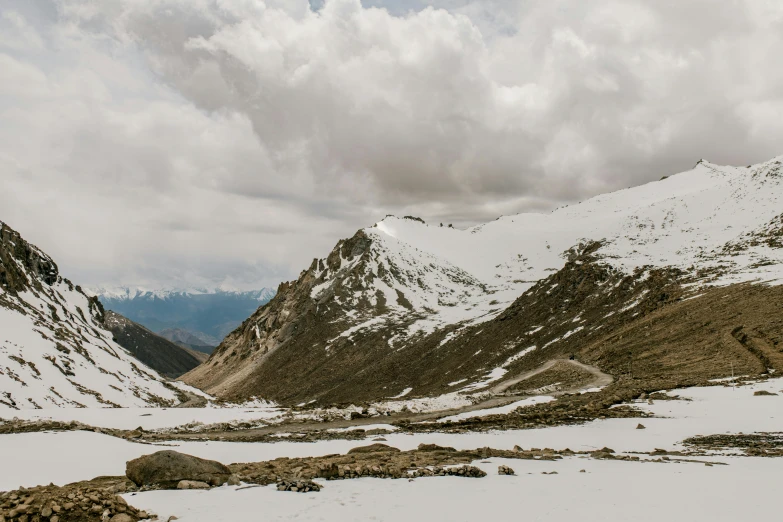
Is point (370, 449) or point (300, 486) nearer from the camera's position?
point (300, 486)

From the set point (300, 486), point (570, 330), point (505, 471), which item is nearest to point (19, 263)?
point (300, 486)

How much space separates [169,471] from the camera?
16469 mm

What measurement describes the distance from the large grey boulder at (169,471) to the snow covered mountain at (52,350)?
39792mm

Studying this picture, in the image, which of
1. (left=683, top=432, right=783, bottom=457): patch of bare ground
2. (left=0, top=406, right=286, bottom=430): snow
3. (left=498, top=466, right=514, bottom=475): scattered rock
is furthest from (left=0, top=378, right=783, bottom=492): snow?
(left=0, top=406, right=286, bottom=430): snow

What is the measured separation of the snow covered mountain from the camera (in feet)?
179

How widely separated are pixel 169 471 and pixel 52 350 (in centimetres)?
6225

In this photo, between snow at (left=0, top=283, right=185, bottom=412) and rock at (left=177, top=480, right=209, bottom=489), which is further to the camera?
snow at (left=0, top=283, right=185, bottom=412)

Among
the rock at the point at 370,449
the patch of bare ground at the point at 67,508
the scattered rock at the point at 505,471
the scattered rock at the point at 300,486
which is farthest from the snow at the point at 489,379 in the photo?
the patch of bare ground at the point at 67,508

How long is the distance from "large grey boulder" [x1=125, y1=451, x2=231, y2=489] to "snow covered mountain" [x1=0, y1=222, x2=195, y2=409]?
131 ft

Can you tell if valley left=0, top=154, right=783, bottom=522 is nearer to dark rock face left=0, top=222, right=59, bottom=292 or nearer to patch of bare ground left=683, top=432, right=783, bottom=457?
patch of bare ground left=683, top=432, right=783, bottom=457

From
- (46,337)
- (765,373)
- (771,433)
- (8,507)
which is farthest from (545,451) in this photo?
(46,337)

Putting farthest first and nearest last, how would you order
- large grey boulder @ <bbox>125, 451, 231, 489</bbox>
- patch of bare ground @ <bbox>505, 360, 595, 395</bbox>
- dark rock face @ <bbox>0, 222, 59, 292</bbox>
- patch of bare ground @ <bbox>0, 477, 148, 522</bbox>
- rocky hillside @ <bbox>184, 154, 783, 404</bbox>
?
dark rock face @ <bbox>0, 222, 59, 292</bbox>, rocky hillside @ <bbox>184, 154, 783, 404</bbox>, patch of bare ground @ <bbox>505, 360, 595, 395</bbox>, large grey boulder @ <bbox>125, 451, 231, 489</bbox>, patch of bare ground @ <bbox>0, 477, 148, 522</bbox>

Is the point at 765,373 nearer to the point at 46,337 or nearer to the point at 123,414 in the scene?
the point at 123,414

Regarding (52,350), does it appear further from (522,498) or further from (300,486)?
(522,498)
